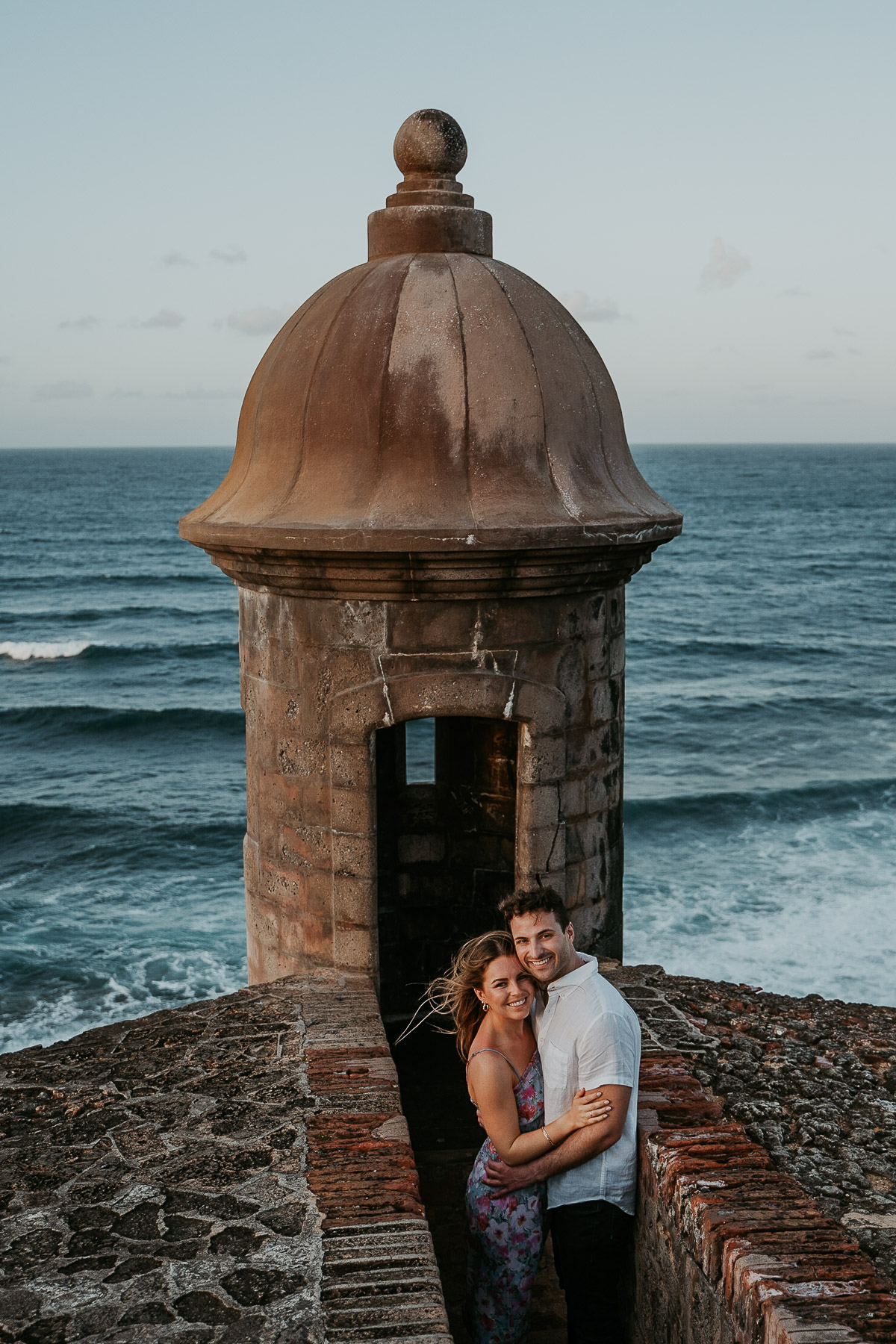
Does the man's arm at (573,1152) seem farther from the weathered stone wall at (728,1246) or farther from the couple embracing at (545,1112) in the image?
the weathered stone wall at (728,1246)

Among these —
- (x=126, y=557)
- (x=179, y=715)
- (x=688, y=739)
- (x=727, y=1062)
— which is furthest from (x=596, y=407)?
(x=126, y=557)

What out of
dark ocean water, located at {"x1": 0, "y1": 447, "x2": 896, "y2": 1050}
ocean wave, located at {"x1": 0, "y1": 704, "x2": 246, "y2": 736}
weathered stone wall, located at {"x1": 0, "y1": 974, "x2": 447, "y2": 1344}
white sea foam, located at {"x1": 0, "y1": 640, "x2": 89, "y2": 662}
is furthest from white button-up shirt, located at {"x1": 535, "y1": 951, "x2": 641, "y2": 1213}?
white sea foam, located at {"x1": 0, "y1": 640, "x2": 89, "y2": 662}

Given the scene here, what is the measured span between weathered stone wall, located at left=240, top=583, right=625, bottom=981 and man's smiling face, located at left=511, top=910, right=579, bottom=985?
169cm

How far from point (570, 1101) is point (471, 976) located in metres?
0.45

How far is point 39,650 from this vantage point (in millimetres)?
31094

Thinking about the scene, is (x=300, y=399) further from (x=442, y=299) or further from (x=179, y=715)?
(x=179, y=715)

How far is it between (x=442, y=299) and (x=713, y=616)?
33.5m

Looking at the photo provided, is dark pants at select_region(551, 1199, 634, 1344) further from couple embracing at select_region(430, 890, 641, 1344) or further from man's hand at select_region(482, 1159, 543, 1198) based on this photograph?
man's hand at select_region(482, 1159, 543, 1198)

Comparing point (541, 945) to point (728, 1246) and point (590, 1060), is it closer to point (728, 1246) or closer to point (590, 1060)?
point (590, 1060)

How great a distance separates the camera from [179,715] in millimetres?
25500

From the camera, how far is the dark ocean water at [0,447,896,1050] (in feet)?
46.1

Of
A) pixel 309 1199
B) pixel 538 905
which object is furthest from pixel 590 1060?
pixel 309 1199

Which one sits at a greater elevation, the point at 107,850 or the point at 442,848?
the point at 442,848

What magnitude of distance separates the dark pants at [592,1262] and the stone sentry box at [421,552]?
194cm
